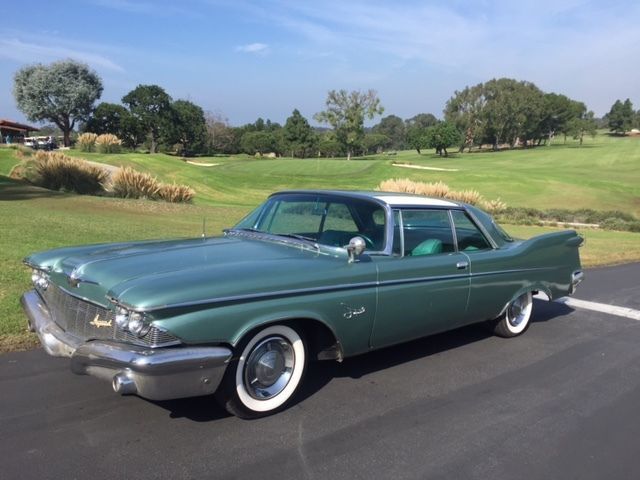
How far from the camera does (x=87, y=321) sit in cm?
356

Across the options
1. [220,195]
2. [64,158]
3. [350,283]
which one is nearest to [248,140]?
[220,195]

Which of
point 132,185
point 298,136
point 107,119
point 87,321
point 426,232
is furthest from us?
point 298,136

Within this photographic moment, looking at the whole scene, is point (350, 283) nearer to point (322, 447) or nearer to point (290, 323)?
point (290, 323)

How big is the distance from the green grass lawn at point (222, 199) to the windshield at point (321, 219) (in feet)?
7.60

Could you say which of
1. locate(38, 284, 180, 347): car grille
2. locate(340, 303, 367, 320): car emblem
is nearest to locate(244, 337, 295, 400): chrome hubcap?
locate(340, 303, 367, 320): car emblem

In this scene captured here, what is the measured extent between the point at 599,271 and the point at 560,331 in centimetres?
492

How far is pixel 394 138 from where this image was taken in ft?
495

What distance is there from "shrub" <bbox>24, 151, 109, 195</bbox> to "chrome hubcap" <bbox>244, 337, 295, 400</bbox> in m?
16.3

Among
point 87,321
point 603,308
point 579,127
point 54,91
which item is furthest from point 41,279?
point 579,127

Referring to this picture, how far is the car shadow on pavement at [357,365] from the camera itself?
377 centimetres

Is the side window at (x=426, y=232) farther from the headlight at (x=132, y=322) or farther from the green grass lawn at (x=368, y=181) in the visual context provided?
the green grass lawn at (x=368, y=181)

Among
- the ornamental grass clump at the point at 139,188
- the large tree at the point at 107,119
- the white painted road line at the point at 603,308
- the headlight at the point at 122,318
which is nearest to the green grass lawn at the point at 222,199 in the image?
the ornamental grass clump at the point at 139,188

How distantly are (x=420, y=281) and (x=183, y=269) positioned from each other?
191cm

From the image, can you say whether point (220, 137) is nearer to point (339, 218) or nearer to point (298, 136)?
point (298, 136)
